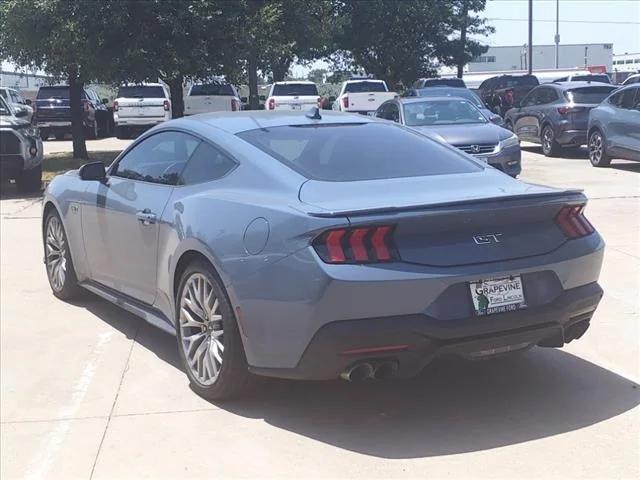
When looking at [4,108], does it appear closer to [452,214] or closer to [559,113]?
[559,113]

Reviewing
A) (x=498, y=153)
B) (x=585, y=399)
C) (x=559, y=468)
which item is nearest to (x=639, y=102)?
(x=498, y=153)

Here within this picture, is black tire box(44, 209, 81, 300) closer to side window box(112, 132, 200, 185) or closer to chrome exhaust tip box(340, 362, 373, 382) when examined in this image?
side window box(112, 132, 200, 185)

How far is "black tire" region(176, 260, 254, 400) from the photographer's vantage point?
165 inches

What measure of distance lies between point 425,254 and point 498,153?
883cm

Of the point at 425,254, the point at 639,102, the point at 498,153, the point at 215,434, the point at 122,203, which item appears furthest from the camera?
the point at 639,102

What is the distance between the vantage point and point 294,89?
2655 centimetres

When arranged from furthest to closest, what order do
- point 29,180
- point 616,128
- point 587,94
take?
point 587,94 → point 616,128 → point 29,180

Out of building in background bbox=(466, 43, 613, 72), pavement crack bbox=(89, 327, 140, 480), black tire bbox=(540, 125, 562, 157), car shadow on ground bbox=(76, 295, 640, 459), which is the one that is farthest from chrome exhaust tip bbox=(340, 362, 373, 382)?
building in background bbox=(466, 43, 613, 72)

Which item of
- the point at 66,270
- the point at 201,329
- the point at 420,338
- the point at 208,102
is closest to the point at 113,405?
the point at 201,329

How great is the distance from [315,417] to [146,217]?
1.66 metres

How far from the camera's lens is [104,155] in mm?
20750

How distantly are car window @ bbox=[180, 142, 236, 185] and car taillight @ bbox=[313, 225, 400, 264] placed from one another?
1060 mm

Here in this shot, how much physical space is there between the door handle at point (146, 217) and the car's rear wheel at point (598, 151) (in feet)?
38.8

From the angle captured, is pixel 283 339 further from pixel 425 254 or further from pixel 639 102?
pixel 639 102
